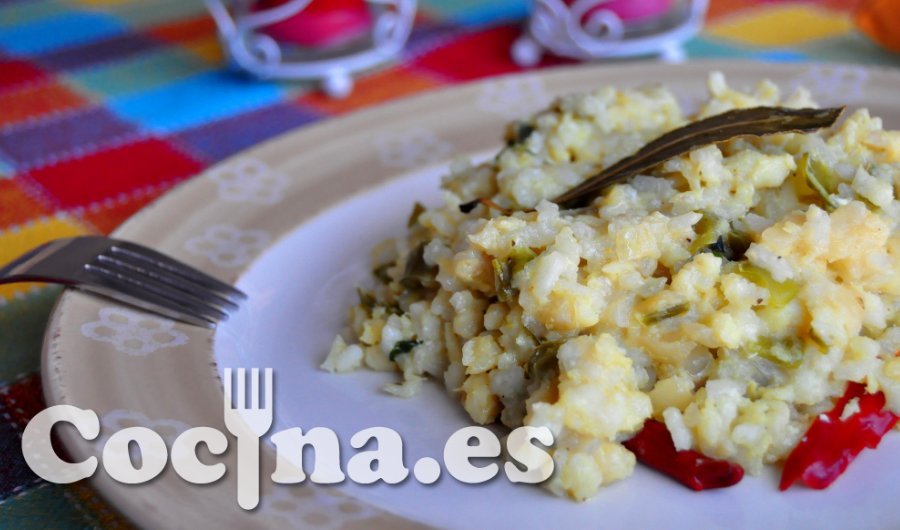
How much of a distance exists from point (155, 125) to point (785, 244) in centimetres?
216

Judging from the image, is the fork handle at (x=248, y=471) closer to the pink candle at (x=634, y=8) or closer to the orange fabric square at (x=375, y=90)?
the orange fabric square at (x=375, y=90)

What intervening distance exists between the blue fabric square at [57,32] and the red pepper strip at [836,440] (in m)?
3.16

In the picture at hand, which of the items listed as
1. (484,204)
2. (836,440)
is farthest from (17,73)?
(836,440)

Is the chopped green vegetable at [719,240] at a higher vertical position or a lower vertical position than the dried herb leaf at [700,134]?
lower

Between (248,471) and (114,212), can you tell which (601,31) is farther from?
(248,471)

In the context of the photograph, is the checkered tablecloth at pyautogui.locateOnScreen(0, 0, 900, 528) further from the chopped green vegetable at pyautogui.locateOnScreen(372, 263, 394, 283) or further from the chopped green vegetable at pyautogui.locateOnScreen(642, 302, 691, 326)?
the chopped green vegetable at pyautogui.locateOnScreen(642, 302, 691, 326)

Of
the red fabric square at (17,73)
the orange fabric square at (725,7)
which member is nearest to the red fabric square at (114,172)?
the red fabric square at (17,73)

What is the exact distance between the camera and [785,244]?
153 cm

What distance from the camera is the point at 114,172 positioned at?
9.21 feet

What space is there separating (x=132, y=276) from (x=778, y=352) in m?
1.13

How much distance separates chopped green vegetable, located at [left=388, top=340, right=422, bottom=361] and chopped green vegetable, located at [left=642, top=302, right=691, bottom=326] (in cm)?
42

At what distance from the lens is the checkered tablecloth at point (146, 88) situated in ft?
8.59

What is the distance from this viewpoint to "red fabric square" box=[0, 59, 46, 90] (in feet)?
11.2

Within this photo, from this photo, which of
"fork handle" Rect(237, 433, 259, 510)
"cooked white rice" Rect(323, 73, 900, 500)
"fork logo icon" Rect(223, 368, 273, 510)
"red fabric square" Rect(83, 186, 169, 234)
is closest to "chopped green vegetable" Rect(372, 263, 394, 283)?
"cooked white rice" Rect(323, 73, 900, 500)
